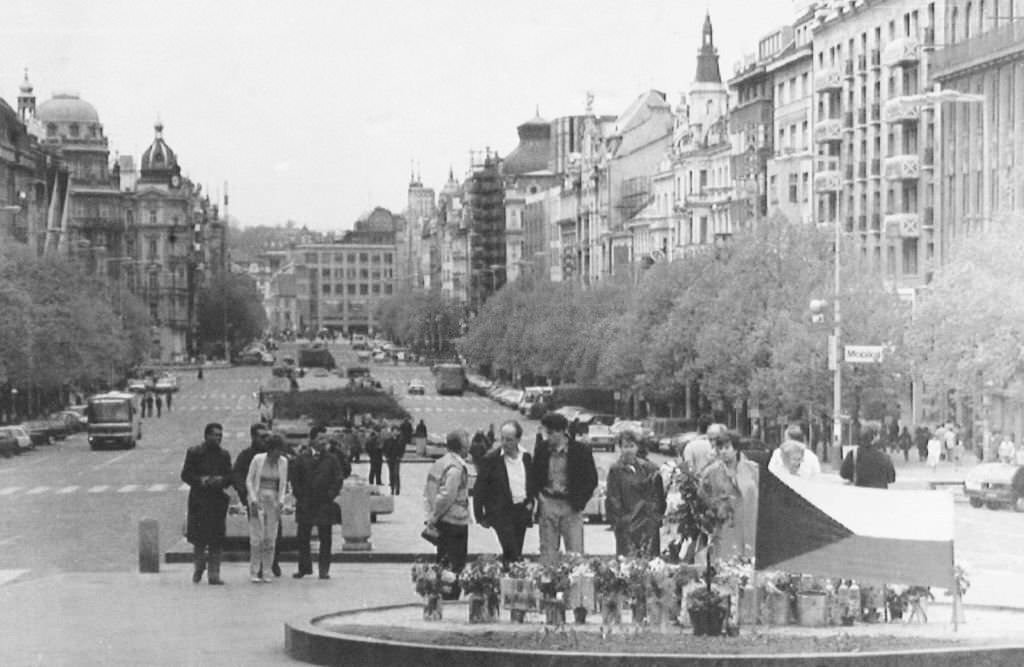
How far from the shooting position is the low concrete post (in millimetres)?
40625

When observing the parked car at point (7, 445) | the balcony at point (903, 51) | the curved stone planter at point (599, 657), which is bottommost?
the parked car at point (7, 445)

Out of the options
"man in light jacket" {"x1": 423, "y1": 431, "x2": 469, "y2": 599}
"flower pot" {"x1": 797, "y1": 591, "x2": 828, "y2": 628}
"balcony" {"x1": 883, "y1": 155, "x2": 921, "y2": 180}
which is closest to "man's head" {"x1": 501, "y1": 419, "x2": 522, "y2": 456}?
"man in light jacket" {"x1": 423, "y1": 431, "x2": 469, "y2": 599}

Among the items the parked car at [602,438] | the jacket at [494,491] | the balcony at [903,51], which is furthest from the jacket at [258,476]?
the balcony at [903,51]

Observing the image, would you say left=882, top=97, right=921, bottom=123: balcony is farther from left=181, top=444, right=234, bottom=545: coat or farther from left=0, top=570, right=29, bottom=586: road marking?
left=181, top=444, right=234, bottom=545: coat

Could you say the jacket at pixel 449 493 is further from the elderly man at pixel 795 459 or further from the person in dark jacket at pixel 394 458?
the person in dark jacket at pixel 394 458

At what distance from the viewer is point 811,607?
90.4 feet

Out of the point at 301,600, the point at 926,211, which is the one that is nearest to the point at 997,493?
the point at 301,600

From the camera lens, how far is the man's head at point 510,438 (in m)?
30.3

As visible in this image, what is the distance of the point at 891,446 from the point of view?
9125cm

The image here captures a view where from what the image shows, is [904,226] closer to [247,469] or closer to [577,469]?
[247,469]

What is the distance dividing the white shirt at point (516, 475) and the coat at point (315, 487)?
487cm

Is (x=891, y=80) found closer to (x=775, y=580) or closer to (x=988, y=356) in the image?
(x=988, y=356)

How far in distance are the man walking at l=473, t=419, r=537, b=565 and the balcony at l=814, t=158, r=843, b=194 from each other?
85.6m

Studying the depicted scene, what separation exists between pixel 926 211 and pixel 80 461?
3185cm
